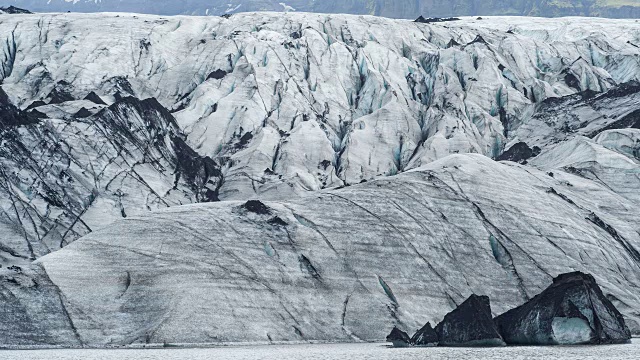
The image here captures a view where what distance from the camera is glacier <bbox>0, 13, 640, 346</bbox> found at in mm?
83438

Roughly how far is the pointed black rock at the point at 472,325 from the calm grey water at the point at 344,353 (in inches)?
76.9

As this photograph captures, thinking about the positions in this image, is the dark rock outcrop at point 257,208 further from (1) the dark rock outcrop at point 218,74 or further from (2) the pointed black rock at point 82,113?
(1) the dark rock outcrop at point 218,74

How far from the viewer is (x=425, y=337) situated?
79875 mm

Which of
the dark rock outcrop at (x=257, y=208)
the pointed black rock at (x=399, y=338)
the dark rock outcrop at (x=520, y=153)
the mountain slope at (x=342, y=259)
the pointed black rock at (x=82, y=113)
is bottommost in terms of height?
the dark rock outcrop at (x=520, y=153)

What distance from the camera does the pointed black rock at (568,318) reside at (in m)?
75.0

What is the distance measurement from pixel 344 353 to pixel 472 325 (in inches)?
392

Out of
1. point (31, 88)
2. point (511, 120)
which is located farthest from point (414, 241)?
point (31, 88)

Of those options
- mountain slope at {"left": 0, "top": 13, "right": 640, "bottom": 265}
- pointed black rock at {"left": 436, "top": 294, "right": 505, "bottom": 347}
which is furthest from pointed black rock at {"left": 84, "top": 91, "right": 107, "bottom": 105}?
pointed black rock at {"left": 436, "top": 294, "right": 505, "bottom": 347}

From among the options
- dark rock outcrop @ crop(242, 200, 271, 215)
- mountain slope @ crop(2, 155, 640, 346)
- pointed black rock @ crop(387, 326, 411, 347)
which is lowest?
pointed black rock @ crop(387, 326, 411, 347)

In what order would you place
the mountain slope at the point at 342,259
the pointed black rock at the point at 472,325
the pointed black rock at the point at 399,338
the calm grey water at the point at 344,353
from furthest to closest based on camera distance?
1. the mountain slope at the point at 342,259
2. the pointed black rock at the point at 399,338
3. the pointed black rock at the point at 472,325
4. the calm grey water at the point at 344,353

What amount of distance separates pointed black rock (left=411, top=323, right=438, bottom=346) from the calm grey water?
285 centimetres

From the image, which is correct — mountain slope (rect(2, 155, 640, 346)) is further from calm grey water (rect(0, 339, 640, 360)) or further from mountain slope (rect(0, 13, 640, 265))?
mountain slope (rect(0, 13, 640, 265))

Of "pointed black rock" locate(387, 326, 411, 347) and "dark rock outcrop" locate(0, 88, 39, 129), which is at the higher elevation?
"dark rock outcrop" locate(0, 88, 39, 129)

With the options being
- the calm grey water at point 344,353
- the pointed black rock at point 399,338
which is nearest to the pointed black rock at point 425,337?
the pointed black rock at point 399,338
